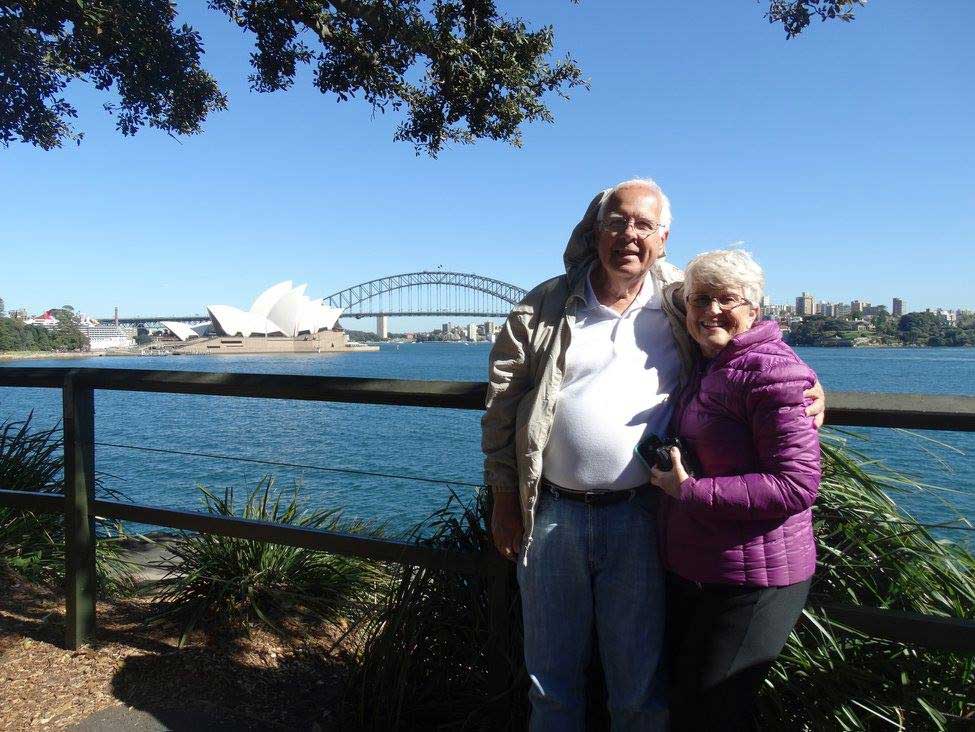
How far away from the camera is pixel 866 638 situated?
1.84m

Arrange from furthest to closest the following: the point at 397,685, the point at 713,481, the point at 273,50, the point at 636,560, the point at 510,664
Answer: the point at 273,50
the point at 397,685
the point at 510,664
the point at 636,560
the point at 713,481

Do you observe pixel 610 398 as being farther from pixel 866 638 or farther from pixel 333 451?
pixel 333 451

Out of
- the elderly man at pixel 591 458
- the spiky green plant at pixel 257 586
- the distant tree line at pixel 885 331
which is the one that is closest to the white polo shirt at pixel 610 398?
the elderly man at pixel 591 458

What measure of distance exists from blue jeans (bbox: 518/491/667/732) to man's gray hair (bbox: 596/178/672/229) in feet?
2.16

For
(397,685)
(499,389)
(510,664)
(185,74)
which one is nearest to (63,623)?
(397,685)

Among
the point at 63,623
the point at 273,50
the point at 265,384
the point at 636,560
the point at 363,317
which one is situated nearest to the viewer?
the point at 636,560

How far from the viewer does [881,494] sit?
2.11m

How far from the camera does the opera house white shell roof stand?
78750 mm

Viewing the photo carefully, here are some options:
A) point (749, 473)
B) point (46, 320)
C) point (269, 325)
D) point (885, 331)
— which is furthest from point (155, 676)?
point (46, 320)

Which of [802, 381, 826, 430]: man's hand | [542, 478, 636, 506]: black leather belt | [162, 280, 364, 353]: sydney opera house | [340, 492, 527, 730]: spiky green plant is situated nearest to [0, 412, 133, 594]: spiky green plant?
[340, 492, 527, 730]: spiky green plant

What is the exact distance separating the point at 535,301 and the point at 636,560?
0.65 metres

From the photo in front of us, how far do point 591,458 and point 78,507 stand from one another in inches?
88.5

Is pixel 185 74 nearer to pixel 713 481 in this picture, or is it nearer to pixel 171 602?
pixel 171 602

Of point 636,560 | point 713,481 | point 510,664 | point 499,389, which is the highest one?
point 499,389
